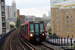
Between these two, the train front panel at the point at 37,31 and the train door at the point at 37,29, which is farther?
the train door at the point at 37,29

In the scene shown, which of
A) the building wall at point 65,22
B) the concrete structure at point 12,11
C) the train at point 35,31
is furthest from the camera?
the concrete structure at point 12,11

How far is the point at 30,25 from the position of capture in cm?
1992

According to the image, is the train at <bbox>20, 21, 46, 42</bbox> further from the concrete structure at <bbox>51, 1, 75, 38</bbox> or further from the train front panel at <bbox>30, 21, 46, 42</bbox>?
the concrete structure at <bbox>51, 1, 75, 38</bbox>

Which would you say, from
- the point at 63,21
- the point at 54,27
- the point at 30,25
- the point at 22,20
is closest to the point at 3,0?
the point at 54,27

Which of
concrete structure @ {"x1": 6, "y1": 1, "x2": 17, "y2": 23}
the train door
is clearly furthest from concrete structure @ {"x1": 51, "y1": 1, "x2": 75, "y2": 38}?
concrete structure @ {"x1": 6, "y1": 1, "x2": 17, "y2": 23}

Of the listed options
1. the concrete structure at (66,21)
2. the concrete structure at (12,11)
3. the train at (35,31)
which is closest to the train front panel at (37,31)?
the train at (35,31)

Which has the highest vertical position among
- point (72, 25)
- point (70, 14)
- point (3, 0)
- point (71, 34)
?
point (3, 0)

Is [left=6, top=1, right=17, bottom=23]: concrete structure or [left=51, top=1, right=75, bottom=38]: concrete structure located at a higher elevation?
[left=6, top=1, right=17, bottom=23]: concrete structure

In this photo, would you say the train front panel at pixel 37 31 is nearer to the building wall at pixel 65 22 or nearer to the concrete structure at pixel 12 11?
the building wall at pixel 65 22

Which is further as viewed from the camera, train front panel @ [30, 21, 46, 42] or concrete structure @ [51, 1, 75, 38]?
concrete structure @ [51, 1, 75, 38]

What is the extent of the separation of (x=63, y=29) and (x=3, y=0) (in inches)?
1151

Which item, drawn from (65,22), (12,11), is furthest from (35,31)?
(12,11)

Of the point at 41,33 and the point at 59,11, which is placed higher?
the point at 59,11

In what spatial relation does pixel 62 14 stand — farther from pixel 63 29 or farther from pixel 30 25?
pixel 30 25
